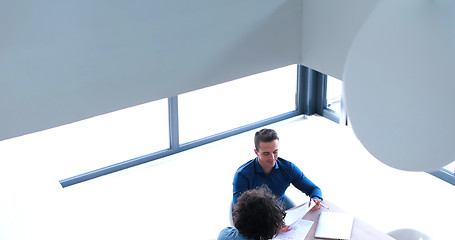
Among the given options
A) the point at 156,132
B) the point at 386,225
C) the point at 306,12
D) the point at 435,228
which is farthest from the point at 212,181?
the point at 306,12

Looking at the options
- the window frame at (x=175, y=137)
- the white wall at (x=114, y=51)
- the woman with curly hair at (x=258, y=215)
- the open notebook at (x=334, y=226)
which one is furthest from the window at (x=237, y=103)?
the woman with curly hair at (x=258, y=215)

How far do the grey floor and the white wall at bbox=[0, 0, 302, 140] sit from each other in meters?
1.67

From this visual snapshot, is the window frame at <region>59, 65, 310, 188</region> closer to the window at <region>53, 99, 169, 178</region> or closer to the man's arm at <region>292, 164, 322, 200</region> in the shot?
the window at <region>53, 99, 169, 178</region>

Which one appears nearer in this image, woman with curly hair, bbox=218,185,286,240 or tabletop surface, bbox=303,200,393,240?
woman with curly hair, bbox=218,185,286,240

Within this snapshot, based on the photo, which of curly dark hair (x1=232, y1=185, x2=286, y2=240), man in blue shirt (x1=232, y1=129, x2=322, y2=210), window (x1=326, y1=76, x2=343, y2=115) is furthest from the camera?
window (x1=326, y1=76, x2=343, y2=115)

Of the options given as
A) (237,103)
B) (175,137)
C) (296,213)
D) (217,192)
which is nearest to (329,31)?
(296,213)

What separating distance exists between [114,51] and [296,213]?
1643 mm

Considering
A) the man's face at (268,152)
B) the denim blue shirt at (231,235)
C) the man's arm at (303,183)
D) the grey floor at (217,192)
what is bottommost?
the grey floor at (217,192)

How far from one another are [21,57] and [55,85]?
0.65 feet

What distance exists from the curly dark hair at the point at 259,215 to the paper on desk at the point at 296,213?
2.86 ft

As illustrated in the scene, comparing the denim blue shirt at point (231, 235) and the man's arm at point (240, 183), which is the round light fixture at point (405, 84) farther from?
the man's arm at point (240, 183)

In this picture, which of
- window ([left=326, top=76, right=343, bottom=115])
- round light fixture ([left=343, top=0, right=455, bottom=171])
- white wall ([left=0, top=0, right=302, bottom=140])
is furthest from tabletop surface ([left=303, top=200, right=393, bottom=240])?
window ([left=326, top=76, right=343, bottom=115])

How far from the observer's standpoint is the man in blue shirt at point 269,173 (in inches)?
149

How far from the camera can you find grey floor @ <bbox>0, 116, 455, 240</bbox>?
5.24 metres
